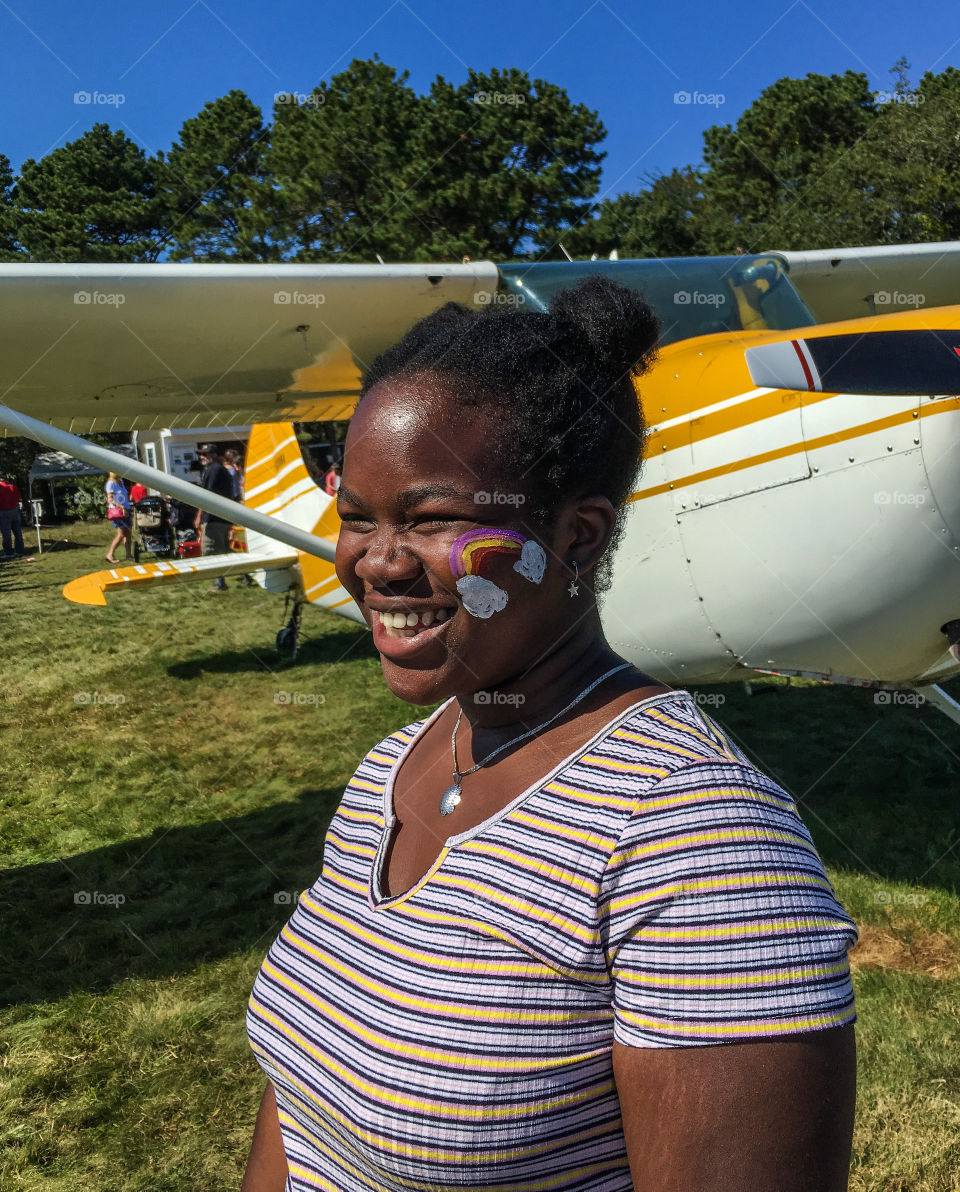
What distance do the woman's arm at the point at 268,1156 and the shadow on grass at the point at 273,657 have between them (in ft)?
23.5

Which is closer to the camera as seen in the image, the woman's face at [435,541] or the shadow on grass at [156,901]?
the woman's face at [435,541]

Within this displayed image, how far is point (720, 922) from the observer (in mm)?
648

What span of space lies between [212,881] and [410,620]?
3.83m

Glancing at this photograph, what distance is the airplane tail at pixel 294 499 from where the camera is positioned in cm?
783

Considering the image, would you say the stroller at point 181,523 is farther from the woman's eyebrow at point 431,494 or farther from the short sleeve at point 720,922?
the short sleeve at point 720,922

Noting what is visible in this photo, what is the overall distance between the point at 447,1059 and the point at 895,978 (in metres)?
3.09

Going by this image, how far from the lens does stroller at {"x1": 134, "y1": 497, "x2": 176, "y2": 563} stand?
16531mm

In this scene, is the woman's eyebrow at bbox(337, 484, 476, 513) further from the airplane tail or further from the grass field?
the airplane tail

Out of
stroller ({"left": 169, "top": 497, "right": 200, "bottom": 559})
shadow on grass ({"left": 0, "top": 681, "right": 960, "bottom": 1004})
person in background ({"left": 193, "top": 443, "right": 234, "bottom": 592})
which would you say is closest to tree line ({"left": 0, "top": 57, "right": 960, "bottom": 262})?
stroller ({"left": 169, "top": 497, "right": 200, "bottom": 559})

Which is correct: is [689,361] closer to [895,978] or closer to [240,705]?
[895,978]

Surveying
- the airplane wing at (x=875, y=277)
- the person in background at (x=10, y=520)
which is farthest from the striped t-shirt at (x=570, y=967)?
the person in background at (x=10, y=520)

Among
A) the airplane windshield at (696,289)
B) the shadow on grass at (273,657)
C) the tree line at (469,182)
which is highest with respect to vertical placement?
the tree line at (469,182)

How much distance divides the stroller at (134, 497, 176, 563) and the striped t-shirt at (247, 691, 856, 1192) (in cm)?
1676

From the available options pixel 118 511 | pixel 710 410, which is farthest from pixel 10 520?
pixel 710 410
